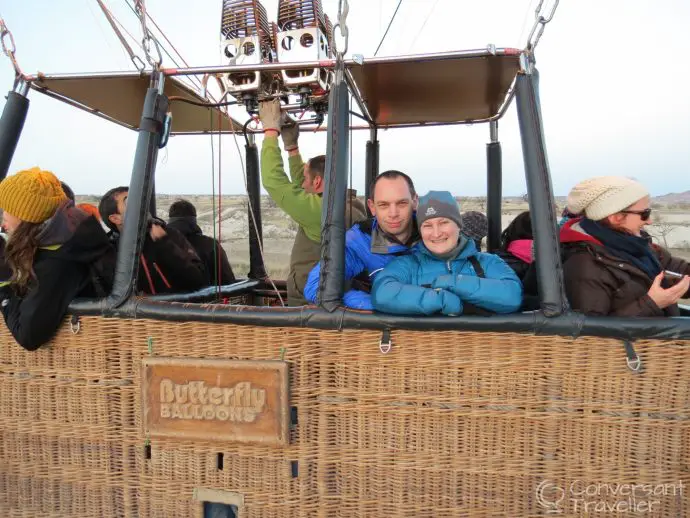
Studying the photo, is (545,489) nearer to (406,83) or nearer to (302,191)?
(302,191)

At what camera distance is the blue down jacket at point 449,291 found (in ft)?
Answer: 6.11

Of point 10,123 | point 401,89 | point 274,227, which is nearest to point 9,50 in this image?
point 10,123

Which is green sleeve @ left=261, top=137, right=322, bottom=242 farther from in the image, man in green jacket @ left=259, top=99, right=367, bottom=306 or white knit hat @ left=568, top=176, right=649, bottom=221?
white knit hat @ left=568, top=176, right=649, bottom=221

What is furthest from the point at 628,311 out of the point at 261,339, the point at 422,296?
the point at 261,339

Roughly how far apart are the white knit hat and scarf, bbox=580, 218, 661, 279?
64mm

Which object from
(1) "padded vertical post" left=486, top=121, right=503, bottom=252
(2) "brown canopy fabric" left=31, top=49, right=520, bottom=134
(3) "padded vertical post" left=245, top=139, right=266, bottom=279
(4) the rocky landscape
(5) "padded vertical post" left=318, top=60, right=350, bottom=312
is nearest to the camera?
(5) "padded vertical post" left=318, top=60, right=350, bottom=312

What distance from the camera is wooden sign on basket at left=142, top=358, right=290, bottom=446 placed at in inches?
79.8

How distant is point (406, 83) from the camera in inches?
103

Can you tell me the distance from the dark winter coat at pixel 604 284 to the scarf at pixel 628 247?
0.10 ft

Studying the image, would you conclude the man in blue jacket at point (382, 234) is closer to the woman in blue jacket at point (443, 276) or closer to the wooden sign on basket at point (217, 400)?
the woman in blue jacket at point (443, 276)

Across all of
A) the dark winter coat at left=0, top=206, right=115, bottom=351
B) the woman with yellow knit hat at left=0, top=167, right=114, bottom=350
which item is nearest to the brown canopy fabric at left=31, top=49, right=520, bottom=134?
the woman with yellow knit hat at left=0, top=167, right=114, bottom=350

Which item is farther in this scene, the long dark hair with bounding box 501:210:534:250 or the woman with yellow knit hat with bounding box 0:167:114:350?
the long dark hair with bounding box 501:210:534:250

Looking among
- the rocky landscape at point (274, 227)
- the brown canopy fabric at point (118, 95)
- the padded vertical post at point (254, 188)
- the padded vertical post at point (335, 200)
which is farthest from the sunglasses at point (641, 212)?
the rocky landscape at point (274, 227)

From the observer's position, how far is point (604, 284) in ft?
6.40
